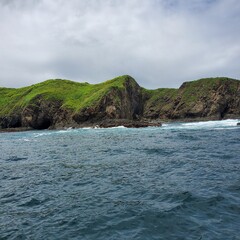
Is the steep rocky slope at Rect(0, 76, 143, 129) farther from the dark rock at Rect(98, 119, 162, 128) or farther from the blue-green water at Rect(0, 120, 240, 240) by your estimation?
the blue-green water at Rect(0, 120, 240, 240)

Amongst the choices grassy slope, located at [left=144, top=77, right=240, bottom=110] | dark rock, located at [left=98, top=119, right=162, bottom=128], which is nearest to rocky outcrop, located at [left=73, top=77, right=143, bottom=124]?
dark rock, located at [left=98, top=119, right=162, bottom=128]

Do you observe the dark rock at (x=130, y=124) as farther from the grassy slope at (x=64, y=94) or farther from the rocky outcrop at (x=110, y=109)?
the grassy slope at (x=64, y=94)

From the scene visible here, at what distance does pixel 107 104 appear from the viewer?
4087 inches

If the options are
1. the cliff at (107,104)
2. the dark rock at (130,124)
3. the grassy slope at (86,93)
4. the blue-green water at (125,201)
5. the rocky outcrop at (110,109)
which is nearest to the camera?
the blue-green water at (125,201)

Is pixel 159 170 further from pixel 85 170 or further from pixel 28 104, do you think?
pixel 28 104

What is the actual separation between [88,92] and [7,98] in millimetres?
44086

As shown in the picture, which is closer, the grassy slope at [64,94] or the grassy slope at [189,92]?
the grassy slope at [64,94]

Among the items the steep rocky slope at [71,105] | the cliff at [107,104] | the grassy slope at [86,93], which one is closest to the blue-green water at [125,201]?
the cliff at [107,104]

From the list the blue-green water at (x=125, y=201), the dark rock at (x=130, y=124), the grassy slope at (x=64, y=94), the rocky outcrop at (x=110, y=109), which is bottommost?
the blue-green water at (x=125, y=201)

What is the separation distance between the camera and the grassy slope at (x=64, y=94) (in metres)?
112

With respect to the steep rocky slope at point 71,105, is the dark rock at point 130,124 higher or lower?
lower

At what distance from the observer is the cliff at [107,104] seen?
4053 inches

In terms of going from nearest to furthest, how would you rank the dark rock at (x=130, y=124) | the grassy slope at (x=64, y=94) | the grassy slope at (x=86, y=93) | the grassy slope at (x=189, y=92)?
the dark rock at (x=130, y=124), the grassy slope at (x=64, y=94), the grassy slope at (x=86, y=93), the grassy slope at (x=189, y=92)

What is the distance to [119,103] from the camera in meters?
106
